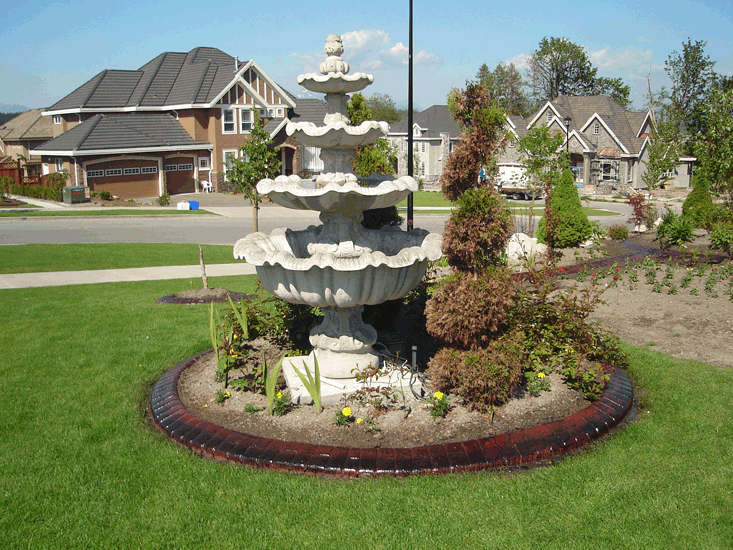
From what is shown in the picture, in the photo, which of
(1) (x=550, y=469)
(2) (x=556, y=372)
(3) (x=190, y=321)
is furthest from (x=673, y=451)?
(3) (x=190, y=321)

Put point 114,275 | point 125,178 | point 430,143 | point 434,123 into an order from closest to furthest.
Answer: point 114,275 < point 125,178 < point 430,143 < point 434,123

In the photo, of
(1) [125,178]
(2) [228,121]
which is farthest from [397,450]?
(2) [228,121]

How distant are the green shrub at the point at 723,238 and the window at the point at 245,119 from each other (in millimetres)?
29883

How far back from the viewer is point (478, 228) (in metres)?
6.05

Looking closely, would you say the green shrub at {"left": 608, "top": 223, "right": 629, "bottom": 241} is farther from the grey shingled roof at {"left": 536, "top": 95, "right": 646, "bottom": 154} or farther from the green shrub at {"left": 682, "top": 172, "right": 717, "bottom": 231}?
the grey shingled roof at {"left": 536, "top": 95, "right": 646, "bottom": 154}

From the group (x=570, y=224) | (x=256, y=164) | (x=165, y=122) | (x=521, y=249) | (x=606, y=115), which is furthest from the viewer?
(x=606, y=115)

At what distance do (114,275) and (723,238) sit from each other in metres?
13.6

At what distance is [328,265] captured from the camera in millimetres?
5832

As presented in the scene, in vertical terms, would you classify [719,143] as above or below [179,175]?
above

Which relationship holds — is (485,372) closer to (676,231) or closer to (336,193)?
(336,193)

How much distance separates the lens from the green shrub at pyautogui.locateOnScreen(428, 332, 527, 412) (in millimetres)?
5992

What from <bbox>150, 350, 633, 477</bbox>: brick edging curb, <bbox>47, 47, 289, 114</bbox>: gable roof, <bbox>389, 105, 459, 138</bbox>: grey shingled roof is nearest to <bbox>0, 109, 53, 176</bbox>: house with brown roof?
<bbox>47, 47, 289, 114</bbox>: gable roof

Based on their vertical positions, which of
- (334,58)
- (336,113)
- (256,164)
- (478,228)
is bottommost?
(478,228)

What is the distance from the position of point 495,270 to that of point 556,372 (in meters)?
1.81
